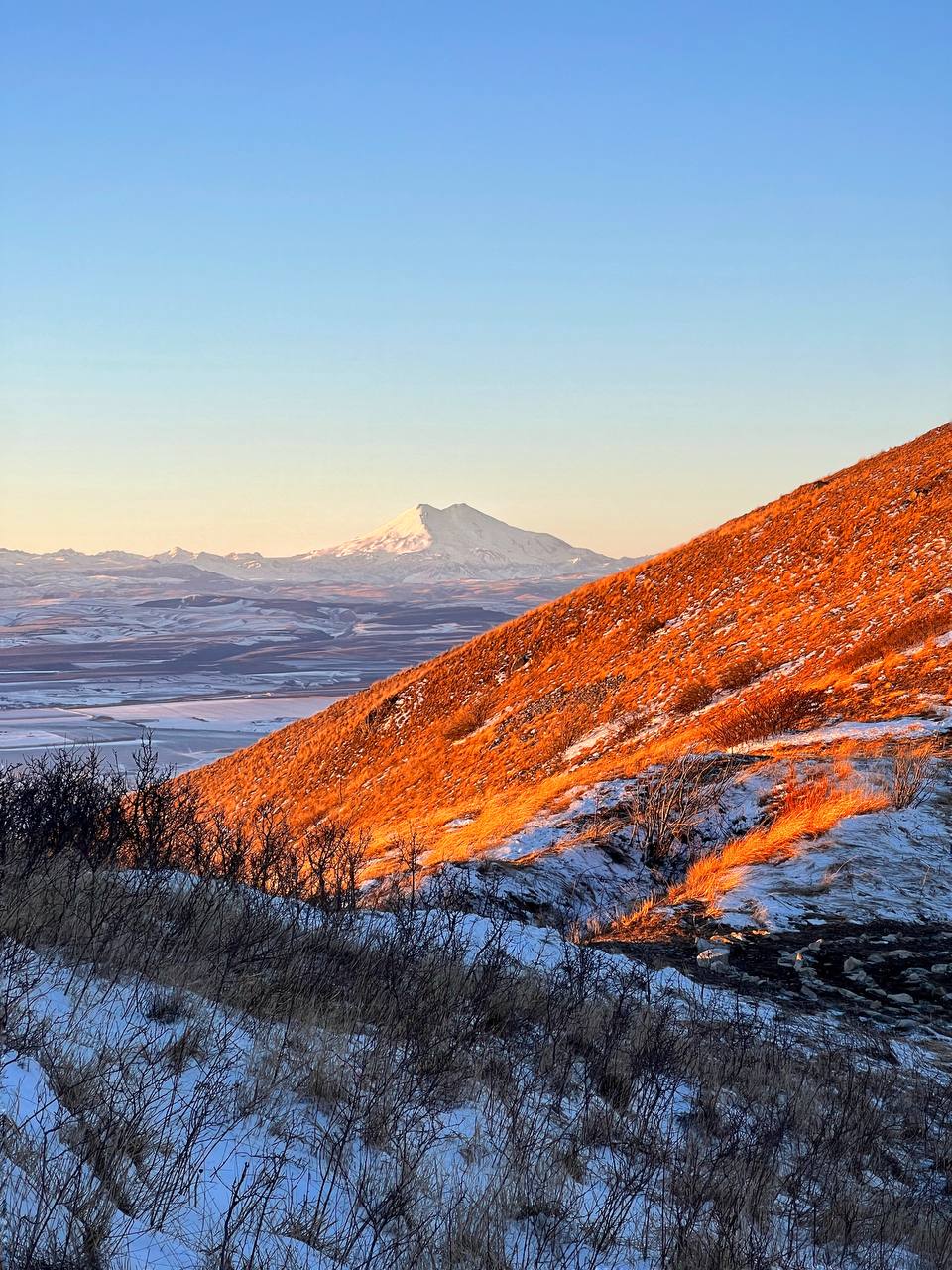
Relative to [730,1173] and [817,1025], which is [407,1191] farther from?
[817,1025]

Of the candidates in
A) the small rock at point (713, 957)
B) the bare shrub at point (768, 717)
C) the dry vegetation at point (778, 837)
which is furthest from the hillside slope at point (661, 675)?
the small rock at point (713, 957)

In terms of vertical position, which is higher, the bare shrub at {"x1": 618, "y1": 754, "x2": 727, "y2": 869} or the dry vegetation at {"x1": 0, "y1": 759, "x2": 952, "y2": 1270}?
the dry vegetation at {"x1": 0, "y1": 759, "x2": 952, "y2": 1270}

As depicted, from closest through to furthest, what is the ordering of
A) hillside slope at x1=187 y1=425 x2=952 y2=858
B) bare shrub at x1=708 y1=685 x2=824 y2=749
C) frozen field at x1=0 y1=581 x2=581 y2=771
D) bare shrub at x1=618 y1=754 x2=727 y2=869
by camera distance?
bare shrub at x1=618 y1=754 x2=727 y2=869 → bare shrub at x1=708 y1=685 x2=824 y2=749 → hillside slope at x1=187 y1=425 x2=952 y2=858 → frozen field at x1=0 y1=581 x2=581 y2=771

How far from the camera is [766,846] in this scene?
33.8 feet

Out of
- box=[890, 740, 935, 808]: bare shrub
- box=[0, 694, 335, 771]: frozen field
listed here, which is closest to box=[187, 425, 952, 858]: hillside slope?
box=[890, 740, 935, 808]: bare shrub

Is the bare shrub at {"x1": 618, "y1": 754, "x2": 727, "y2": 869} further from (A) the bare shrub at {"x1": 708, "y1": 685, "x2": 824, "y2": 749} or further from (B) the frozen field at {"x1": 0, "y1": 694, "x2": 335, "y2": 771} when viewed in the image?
(B) the frozen field at {"x1": 0, "y1": 694, "x2": 335, "y2": 771}

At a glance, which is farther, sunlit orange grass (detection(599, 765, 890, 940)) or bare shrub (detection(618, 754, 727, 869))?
bare shrub (detection(618, 754, 727, 869))

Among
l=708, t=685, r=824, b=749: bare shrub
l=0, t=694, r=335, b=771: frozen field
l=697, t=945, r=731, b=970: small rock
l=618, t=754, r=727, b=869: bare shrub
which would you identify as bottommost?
l=0, t=694, r=335, b=771: frozen field

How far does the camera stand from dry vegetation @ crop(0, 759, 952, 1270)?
2.91m

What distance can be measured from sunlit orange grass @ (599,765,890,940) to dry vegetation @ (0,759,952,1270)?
121 inches

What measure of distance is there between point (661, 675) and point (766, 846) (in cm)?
1273

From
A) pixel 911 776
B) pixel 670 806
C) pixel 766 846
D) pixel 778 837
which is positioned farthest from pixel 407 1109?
pixel 911 776

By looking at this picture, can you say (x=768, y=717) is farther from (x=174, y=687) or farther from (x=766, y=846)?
(x=174, y=687)

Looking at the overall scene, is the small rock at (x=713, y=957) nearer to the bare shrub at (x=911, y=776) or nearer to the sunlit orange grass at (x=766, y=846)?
the sunlit orange grass at (x=766, y=846)
